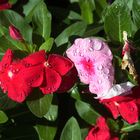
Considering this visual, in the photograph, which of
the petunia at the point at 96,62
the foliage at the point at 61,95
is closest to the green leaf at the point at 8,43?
the foliage at the point at 61,95

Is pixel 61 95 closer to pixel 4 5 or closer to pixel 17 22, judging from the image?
pixel 17 22

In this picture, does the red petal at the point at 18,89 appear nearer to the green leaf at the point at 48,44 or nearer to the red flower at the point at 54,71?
the red flower at the point at 54,71

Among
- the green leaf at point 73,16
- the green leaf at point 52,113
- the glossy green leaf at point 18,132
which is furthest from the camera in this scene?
the green leaf at point 73,16

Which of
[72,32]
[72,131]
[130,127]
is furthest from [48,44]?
[130,127]

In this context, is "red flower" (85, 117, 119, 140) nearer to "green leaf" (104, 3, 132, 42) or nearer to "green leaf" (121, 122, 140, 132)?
"green leaf" (121, 122, 140, 132)

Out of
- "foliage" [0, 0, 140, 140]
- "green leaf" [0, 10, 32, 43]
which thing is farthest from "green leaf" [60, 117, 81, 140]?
"green leaf" [0, 10, 32, 43]

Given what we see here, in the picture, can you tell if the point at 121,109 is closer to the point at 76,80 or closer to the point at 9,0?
the point at 76,80
